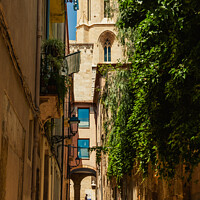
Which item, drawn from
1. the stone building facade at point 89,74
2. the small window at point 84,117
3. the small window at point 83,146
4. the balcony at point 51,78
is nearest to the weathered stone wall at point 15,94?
the balcony at point 51,78

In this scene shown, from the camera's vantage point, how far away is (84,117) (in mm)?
40469

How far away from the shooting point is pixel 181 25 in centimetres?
746

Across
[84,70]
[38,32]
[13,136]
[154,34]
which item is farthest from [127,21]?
[84,70]

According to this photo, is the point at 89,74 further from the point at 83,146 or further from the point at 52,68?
the point at 52,68

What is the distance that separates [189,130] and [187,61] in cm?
125

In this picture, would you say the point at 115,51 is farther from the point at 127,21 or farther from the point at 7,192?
the point at 7,192

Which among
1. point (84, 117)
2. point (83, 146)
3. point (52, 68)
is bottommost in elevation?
point (52, 68)

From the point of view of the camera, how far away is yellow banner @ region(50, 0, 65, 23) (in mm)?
12570

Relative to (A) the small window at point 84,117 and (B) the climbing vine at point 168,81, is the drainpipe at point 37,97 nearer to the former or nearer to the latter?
(B) the climbing vine at point 168,81

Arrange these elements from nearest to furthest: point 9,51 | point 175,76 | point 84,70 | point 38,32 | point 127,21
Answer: point 9,51 < point 175,76 < point 38,32 < point 127,21 < point 84,70

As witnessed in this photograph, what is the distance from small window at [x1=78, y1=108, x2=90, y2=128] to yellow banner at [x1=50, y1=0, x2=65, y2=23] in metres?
27.1

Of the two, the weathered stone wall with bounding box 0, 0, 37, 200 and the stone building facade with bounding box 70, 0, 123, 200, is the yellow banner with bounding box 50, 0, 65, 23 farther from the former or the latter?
the stone building facade with bounding box 70, 0, 123, 200

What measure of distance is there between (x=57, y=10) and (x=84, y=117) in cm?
2781

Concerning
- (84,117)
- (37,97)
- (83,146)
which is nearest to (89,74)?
(84,117)
